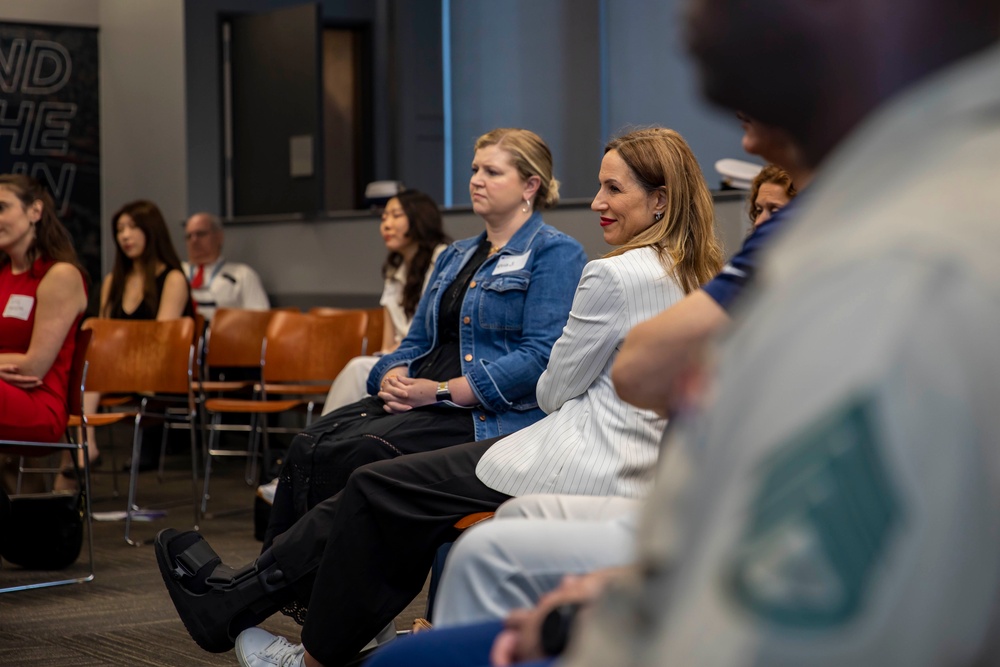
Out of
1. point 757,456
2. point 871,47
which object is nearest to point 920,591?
point 757,456

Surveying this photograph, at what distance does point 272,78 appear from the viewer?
27.0 feet

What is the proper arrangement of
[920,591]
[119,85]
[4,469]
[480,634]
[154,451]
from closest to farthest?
[920,591], [480,634], [4,469], [154,451], [119,85]

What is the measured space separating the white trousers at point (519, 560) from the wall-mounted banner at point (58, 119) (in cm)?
858

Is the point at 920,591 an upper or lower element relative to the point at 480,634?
upper

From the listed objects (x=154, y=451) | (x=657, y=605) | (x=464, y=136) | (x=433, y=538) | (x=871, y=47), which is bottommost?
(x=154, y=451)

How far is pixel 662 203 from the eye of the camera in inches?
99.2

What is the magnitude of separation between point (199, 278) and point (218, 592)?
525cm

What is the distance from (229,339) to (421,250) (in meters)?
1.18

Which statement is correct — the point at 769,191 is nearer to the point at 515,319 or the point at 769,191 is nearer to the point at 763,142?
the point at 515,319

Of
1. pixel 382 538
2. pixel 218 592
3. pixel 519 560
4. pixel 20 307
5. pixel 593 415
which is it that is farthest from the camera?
pixel 20 307

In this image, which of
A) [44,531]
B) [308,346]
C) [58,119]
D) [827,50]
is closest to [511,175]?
[44,531]

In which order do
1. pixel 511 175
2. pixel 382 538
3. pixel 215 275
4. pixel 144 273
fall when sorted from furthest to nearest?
pixel 215 275 → pixel 144 273 → pixel 511 175 → pixel 382 538

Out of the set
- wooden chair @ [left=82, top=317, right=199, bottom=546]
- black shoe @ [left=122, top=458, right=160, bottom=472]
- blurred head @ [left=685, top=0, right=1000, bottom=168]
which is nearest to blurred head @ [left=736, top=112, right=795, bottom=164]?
blurred head @ [left=685, top=0, right=1000, bottom=168]

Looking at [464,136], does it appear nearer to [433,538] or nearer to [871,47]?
[433,538]
